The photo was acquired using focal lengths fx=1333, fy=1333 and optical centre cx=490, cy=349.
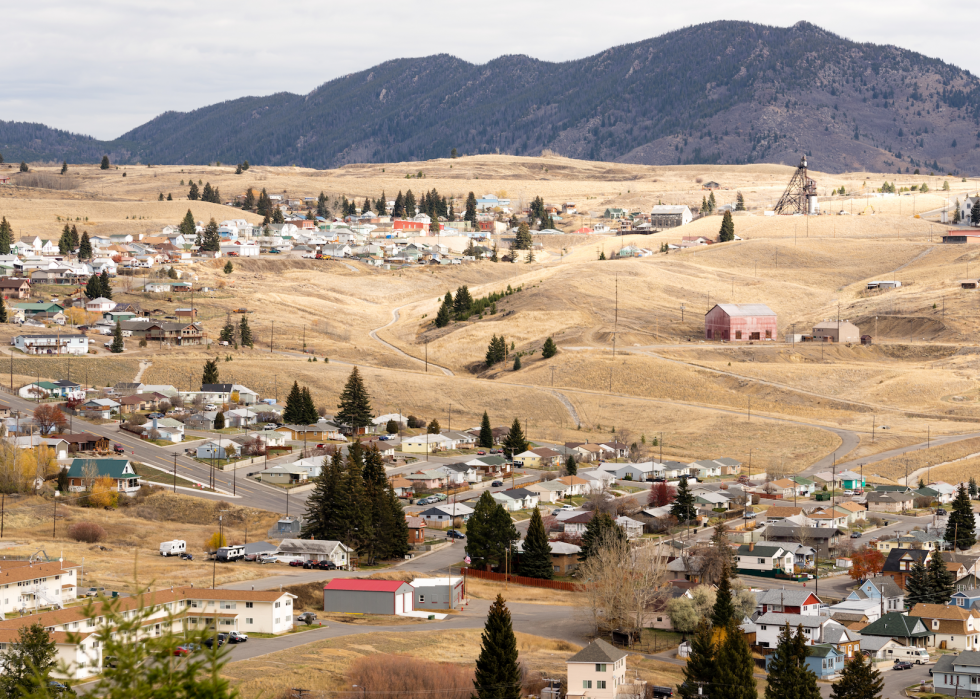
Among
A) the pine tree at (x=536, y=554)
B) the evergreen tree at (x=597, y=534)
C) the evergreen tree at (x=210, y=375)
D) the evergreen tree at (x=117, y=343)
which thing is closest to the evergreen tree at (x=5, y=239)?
the evergreen tree at (x=117, y=343)

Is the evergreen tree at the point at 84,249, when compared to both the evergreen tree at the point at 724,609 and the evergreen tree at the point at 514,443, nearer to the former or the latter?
the evergreen tree at the point at 514,443

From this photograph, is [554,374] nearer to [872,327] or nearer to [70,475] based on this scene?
[872,327]

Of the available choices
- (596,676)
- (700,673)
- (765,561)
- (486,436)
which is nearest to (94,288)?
(486,436)

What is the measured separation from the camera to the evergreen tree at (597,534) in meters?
62.5

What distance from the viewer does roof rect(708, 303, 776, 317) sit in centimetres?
13738

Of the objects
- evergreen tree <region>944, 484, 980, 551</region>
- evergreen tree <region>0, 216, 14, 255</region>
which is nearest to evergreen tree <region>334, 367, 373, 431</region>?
evergreen tree <region>944, 484, 980, 551</region>

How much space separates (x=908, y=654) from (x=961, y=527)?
18696mm

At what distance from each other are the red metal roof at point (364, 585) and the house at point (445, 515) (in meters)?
17.1

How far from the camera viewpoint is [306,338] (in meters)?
134

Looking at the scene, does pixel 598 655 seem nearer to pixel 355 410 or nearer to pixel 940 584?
pixel 940 584

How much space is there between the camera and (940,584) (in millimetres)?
60406

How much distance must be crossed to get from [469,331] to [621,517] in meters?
67.8

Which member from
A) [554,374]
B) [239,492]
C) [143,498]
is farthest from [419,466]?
[554,374]

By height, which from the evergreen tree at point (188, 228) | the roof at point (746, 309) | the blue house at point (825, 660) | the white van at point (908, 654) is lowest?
the white van at point (908, 654)
